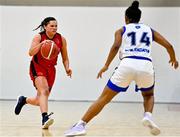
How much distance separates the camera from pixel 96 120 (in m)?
7.82

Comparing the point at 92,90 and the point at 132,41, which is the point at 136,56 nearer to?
the point at 132,41

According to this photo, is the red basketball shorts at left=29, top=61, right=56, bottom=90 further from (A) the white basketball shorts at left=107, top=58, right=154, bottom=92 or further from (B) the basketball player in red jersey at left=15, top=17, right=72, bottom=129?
(A) the white basketball shorts at left=107, top=58, right=154, bottom=92

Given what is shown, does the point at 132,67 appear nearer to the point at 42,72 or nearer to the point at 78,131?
the point at 78,131

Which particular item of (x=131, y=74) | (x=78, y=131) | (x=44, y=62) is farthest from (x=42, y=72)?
(x=131, y=74)

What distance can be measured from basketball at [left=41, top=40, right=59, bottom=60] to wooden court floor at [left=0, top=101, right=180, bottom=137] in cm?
103

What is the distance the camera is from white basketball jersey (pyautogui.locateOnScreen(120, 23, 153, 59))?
215 inches

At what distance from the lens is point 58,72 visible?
11031mm

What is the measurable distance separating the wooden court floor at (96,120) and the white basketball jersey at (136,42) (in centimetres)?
126

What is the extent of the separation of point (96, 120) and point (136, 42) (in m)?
2.67

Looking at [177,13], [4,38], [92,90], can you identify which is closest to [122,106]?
[92,90]

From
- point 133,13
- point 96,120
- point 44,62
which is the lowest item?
point 96,120

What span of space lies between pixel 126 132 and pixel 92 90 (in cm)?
461

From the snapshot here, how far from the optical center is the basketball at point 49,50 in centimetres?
655

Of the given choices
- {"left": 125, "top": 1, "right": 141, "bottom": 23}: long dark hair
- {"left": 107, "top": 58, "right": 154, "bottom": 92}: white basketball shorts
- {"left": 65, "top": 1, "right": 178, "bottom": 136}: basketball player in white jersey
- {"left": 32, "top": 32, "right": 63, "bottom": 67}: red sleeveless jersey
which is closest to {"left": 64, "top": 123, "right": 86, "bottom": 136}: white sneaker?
{"left": 65, "top": 1, "right": 178, "bottom": 136}: basketball player in white jersey
